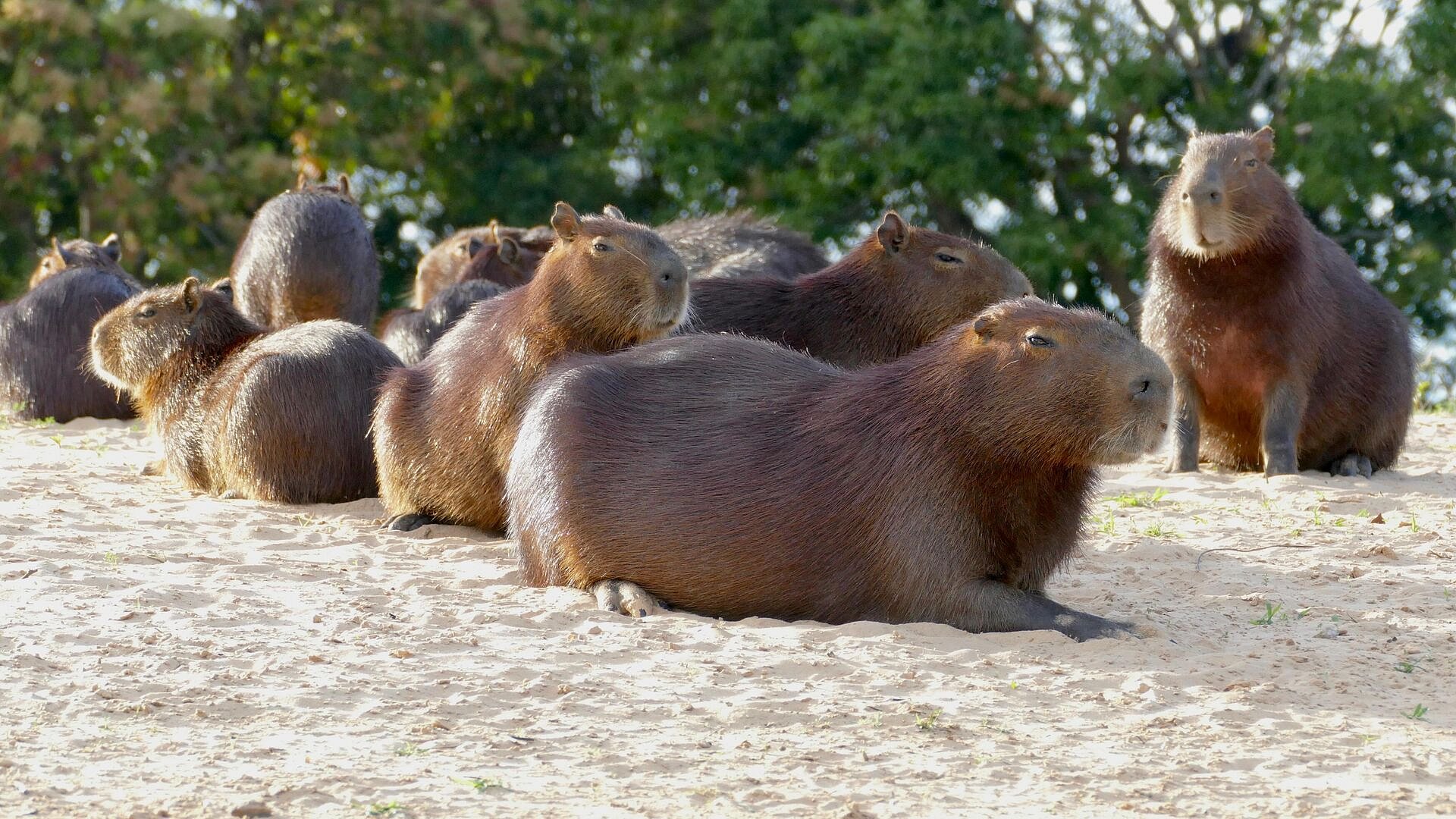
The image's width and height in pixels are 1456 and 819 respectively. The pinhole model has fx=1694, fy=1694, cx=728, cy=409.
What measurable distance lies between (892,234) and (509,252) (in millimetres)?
3326

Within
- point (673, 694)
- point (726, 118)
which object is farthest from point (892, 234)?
point (726, 118)

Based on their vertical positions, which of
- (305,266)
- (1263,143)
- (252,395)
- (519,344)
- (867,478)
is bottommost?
(867,478)

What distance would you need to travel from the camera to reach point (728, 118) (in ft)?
64.1

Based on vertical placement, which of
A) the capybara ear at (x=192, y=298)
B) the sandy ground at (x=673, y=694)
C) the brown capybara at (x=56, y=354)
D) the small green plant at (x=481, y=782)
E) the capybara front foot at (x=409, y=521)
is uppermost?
the capybara ear at (x=192, y=298)

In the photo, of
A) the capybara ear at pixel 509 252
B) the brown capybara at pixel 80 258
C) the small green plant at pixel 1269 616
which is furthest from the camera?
the brown capybara at pixel 80 258

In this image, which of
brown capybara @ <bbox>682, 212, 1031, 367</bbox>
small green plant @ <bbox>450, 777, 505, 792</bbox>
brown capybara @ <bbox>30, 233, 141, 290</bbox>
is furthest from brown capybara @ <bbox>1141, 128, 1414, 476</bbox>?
brown capybara @ <bbox>30, 233, 141, 290</bbox>

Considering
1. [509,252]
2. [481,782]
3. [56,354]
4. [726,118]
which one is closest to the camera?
[481,782]

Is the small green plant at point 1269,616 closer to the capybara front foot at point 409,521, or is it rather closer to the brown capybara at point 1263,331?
the brown capybara at point 1263,331

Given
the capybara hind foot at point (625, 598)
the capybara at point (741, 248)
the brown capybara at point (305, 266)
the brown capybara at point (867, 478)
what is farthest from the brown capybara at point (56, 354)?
the capybara hind foot at point (625, 598)

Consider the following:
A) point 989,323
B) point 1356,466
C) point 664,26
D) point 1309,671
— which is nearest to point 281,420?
point 989,323

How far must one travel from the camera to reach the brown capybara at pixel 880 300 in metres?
7.06

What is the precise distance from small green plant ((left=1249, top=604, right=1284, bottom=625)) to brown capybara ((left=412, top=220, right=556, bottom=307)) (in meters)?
5.74

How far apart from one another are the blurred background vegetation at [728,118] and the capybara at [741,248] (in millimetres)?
7596

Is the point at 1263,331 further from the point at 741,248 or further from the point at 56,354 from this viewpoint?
the point at 56,354
